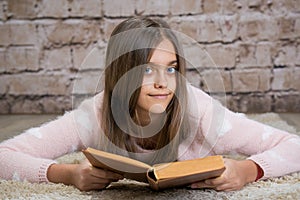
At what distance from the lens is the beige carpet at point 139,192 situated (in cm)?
83

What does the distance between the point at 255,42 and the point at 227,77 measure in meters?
0.18

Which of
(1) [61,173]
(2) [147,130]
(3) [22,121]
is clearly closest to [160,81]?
(2) [147,130]

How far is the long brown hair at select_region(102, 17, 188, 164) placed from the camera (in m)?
0.86

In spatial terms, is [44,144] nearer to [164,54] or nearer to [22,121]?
[164,54]

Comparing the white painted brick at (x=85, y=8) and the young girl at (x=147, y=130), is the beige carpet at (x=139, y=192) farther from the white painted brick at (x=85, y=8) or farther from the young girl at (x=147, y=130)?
the white painted brick at (x=85, y=8)

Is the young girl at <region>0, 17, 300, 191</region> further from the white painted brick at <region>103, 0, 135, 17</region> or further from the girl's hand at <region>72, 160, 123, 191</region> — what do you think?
the white painted brick at <region>103, 0, 135, 17</region>

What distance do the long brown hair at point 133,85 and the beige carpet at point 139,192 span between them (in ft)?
0.29

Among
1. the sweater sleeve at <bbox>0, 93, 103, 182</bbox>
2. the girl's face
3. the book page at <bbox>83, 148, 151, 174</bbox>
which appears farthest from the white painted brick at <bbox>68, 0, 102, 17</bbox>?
the book page at <bbox>83, 148, 151, 174</bbox>

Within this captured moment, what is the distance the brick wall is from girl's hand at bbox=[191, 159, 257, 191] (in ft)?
3.75

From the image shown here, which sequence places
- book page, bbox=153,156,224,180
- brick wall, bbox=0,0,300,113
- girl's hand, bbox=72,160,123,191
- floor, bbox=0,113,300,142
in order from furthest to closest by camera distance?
brick wall, bbox=0,0,300,113 → floor, bbox=0,113,300,142 → girl's hand, bbox=72,160,123,191 → book page, bbox=153,156,224,180

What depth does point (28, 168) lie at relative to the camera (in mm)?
910

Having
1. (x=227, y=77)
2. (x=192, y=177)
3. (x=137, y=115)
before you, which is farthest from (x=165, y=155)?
(x=227, y=77)

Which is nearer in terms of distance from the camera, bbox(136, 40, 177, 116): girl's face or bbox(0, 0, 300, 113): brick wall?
bbox(136, 40, 177, 116): girl's face

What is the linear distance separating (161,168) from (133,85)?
0.18m
